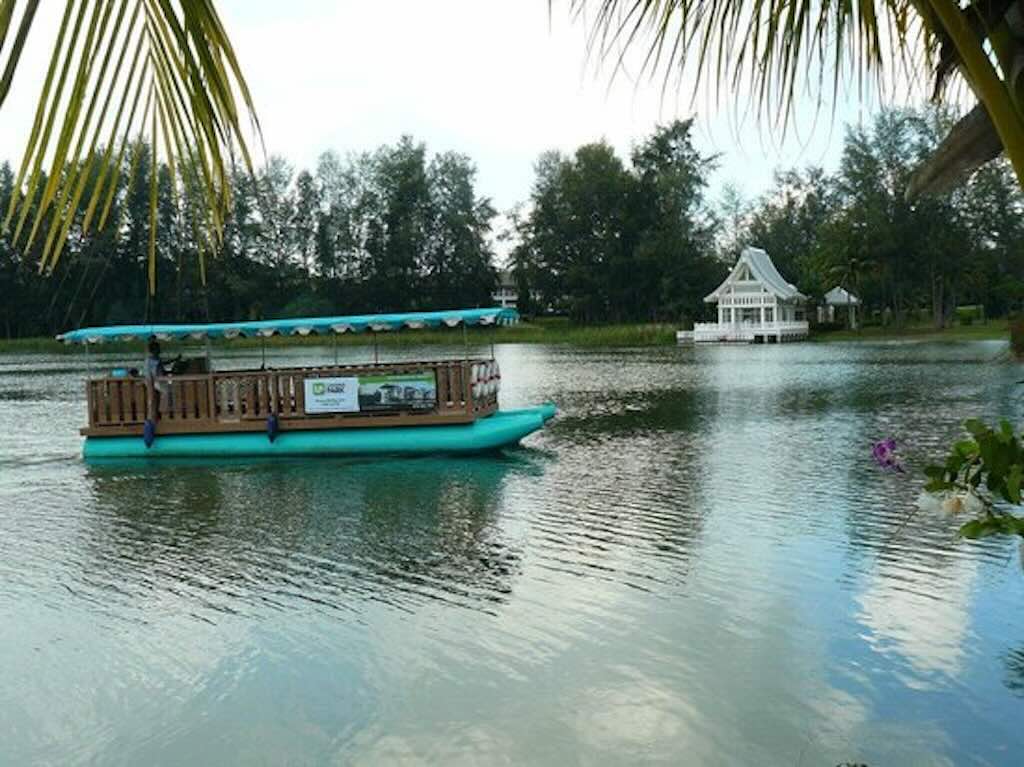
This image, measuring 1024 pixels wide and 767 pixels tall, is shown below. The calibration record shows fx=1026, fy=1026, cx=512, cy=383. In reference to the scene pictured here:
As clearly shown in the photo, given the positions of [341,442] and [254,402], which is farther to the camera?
[254,402]

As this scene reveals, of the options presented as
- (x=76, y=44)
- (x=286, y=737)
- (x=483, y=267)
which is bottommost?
(x=286, y=737)

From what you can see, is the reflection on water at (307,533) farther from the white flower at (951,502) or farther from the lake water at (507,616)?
the white flower at (951,502)

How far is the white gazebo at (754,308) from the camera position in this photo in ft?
230

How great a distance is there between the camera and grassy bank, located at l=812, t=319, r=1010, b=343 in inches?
2441

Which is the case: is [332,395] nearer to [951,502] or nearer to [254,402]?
[254,402]

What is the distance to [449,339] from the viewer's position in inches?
2638

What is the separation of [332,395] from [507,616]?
9.83 metres

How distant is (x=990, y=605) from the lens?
8109 millimetres

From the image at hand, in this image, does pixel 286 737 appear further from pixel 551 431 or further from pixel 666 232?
pixel 666 232

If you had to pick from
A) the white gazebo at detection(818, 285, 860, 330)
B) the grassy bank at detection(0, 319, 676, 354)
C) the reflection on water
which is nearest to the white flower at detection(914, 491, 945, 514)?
the reflection on water

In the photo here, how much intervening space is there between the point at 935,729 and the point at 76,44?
611 centimetres

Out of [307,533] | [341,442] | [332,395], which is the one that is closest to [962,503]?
[307,533]

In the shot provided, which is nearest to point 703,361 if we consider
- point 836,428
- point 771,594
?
point 836,428

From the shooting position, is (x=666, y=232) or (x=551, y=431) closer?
(x=551, y=431)
